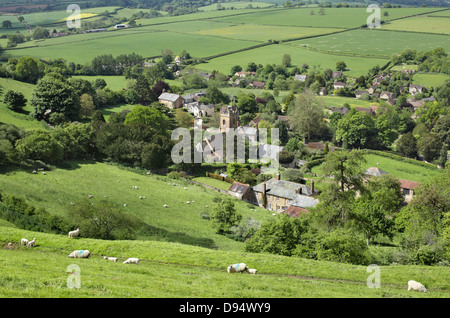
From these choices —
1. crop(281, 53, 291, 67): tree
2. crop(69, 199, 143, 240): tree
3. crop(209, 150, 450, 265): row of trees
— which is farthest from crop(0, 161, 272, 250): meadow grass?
crop(281, 53, 291, 67): tree

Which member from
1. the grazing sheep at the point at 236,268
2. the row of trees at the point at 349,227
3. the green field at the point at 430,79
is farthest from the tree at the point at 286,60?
the grazing sheep at the point at 236,268

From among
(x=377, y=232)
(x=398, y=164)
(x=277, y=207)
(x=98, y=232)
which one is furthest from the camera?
(x=398, y=164)

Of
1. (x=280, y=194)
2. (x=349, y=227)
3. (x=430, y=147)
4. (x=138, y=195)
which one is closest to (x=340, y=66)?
(x=430, y=147)

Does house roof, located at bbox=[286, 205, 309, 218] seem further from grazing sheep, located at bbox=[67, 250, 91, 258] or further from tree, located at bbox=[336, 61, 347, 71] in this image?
tree, located at bbox=[336, 61, 347, 71]

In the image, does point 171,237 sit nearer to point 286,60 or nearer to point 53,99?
point 53,99

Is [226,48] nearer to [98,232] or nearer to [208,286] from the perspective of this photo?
[98,232]

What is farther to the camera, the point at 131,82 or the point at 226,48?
the point at 226,48
